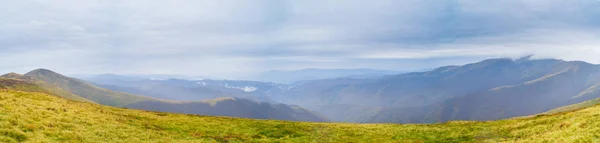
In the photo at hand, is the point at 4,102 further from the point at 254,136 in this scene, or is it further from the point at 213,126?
the point at 254,136

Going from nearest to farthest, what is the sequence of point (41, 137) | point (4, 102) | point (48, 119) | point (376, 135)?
point (41, 137), point (48, 119), point (4, 102), point (376, 135)

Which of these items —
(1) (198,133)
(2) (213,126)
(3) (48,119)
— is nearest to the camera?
(3) (48,119)

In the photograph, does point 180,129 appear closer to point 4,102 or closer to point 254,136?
point 254,136

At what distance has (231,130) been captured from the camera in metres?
51.8

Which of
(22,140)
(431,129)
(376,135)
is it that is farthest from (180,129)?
(431,129)

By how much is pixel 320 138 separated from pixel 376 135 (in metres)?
7.99

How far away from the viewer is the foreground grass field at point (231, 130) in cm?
3142

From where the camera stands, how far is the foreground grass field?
103ft

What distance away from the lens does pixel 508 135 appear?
41781 mm

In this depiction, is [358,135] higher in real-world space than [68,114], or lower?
lower

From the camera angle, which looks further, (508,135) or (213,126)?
(213,126)

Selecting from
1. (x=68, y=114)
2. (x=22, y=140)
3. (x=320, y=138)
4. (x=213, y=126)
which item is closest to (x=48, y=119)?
(x=68, y=114)

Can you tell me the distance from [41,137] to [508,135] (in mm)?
44738

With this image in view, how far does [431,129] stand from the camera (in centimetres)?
5403
